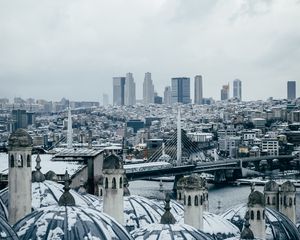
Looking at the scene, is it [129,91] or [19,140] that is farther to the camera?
[129,91]

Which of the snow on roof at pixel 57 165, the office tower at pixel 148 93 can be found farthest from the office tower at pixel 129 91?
the snow on roof at pixel 57 165

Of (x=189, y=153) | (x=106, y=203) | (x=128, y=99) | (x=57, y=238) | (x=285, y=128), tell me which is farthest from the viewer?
(x=128, y=99)

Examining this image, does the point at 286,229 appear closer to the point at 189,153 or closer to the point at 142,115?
the point at 189,153

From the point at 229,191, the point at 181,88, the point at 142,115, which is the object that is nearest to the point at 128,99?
the point at 181,88

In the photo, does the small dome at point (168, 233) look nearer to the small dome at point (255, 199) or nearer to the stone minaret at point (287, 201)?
the small dome at point (255, 199)

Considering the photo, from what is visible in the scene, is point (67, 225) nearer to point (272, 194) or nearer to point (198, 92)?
point (272, 194)

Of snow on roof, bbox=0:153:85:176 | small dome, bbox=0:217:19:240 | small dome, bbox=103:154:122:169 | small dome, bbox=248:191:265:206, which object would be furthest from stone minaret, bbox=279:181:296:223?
small dome, bbox=0:217:19:240

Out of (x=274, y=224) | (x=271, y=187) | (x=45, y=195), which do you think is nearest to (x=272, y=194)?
(x=271, y=187)
